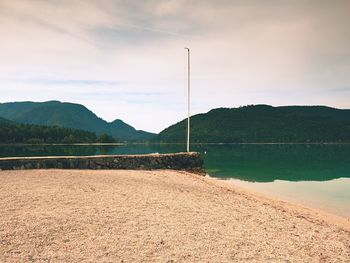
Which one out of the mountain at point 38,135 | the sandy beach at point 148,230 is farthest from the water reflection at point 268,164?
the mountain at point 38,135

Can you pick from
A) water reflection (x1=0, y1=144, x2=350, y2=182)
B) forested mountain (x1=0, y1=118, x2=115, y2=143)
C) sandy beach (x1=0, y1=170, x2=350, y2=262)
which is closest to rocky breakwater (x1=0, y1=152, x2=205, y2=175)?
water reflection (x1=0, y1=144, x2=350, y2=182)

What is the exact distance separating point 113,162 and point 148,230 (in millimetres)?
17248

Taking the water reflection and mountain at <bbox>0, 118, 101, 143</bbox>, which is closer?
the water reflection

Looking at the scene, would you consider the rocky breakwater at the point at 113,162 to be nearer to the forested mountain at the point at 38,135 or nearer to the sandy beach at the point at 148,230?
the sandy beach at the point at 148,230

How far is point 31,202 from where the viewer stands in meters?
11.2

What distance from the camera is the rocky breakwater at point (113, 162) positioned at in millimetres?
22250

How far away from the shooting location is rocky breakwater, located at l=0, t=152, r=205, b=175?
22.2m

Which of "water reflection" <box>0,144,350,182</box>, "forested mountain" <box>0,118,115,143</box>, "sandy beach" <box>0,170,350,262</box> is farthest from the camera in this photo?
"forested mountain" <box>0,118,115,143</box>

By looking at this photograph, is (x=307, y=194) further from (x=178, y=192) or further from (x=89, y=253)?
(x=89, y=253)

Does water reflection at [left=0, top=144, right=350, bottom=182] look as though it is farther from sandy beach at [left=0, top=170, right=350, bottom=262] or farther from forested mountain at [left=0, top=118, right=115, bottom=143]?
forested mountain at [left=0, top=118, right=115, bottom=143]

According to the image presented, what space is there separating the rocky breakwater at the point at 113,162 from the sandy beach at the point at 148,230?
8468mm

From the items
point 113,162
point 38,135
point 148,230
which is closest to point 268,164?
point 113,162

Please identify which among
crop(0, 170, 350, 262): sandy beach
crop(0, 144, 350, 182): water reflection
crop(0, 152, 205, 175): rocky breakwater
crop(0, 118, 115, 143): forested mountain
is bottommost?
crop(0, 144, 350, 182): water reflection

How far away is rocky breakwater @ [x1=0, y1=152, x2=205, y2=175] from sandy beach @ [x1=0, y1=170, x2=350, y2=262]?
847cm
